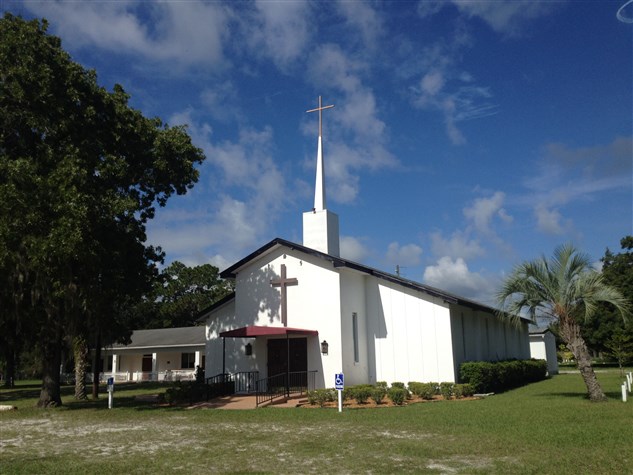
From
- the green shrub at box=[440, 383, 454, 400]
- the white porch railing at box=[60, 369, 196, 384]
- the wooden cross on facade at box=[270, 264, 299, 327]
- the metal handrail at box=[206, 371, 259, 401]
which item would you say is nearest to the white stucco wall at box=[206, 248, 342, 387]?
the wooden cross on facade at box=[270, 264, 299, 327]

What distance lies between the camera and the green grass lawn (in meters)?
8.98

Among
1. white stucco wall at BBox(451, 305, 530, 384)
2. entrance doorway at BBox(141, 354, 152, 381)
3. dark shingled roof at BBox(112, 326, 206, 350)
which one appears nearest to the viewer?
white stucco wall at BBox(451, 305, 530, 384)

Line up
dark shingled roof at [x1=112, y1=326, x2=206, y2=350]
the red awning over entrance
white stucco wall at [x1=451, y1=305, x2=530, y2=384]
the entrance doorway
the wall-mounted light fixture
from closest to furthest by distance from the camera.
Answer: the red awning over entrance → the wall-mounted light fixture → white stucco wall at [x1=451, y1=305, x2=530, y2=384] → dark shingled roof at [x1=112, y1=326, x2=206, y2=350] → the entrance doorway

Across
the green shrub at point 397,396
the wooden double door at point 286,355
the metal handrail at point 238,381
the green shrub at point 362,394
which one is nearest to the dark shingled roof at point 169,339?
the metal handrail at point 238,381

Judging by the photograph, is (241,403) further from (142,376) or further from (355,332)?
(142,376)

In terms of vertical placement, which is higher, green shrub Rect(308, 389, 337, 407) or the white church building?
the white church building

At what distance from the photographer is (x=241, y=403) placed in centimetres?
1992

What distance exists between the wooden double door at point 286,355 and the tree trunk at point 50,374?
8345 millimetres

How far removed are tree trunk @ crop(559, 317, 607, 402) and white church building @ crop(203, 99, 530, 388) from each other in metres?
5.40

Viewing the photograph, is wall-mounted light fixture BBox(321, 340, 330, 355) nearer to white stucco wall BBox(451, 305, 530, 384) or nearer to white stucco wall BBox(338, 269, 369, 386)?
white stucco wall BBox(338, 269, 369, 386)

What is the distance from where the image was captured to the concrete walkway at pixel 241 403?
63.1ft

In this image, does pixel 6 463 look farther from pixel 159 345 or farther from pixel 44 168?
pixel 159 345

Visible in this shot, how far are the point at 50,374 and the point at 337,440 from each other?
1348 cm

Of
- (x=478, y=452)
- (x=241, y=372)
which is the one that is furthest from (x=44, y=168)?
(x=478, y=452)
